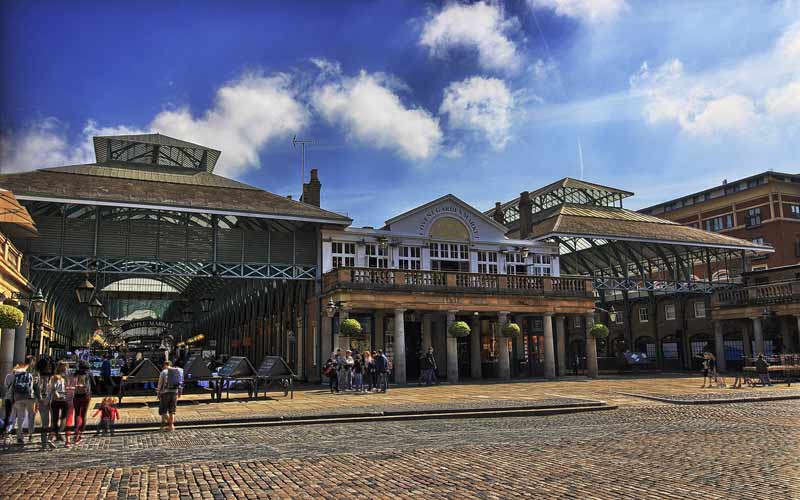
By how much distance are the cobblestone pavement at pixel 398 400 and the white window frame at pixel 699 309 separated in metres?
21.2

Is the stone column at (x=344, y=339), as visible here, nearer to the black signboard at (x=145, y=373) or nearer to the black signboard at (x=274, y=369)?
the black signboard at (x=274, y=369)

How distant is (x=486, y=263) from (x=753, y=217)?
4282 centimetres

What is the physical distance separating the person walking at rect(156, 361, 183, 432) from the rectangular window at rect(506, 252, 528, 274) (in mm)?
24860

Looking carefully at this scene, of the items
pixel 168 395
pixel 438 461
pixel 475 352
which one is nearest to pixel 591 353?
pixel 475 352

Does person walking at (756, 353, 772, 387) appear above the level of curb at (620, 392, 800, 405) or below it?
above

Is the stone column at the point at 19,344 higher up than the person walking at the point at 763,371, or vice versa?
the stone column at the point at 19,344

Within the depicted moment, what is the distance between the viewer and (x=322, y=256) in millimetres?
32844

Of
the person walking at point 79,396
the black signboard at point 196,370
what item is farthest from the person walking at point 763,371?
the person walking at point 79,396

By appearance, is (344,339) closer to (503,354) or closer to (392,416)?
(503,354)

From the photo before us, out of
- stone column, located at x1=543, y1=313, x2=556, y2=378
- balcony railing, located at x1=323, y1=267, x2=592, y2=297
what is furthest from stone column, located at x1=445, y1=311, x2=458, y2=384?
stone column, located at x1=543, y1=313, x2=556, y2=378

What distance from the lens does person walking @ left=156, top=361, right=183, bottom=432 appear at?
15070mm

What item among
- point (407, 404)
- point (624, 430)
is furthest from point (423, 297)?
point (624, 430)

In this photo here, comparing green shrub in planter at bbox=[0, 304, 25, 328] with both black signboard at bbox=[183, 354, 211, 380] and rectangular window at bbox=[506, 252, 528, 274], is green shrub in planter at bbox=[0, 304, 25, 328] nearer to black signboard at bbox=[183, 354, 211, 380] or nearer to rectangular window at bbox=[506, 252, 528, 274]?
black signboard at bbox=[183, 354, 211, 380]

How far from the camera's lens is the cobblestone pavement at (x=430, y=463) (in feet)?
27.8
